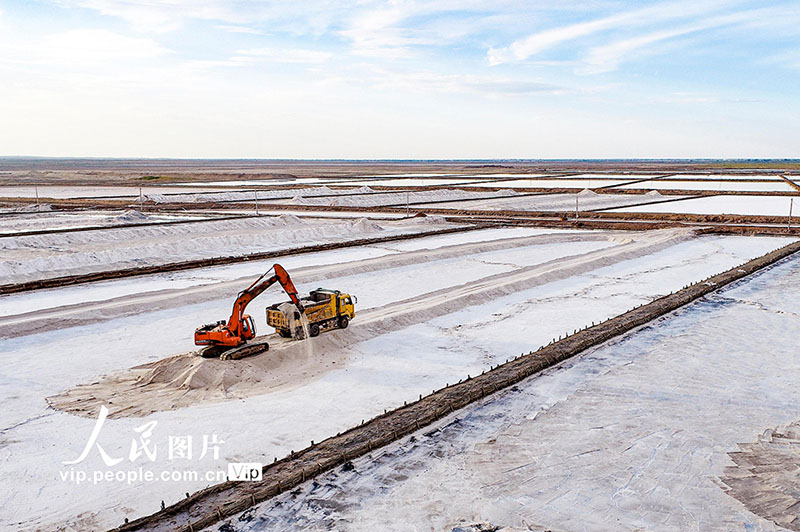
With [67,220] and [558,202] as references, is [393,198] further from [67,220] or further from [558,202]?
[67,220]

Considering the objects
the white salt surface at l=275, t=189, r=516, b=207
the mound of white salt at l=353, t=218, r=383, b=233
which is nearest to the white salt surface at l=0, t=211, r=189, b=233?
the mound of white salt at l=353, t=218, r=383, b=233

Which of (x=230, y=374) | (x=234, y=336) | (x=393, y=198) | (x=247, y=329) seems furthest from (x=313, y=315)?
(x=393, y=198)

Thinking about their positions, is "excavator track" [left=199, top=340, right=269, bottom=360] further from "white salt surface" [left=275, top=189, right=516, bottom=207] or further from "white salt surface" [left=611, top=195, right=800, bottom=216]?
"white salt surface" [left=611, top=195, right=800, bottom=216]

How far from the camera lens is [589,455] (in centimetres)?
878

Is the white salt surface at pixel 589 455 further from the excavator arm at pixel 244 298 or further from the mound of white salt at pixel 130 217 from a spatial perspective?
the mound of white salt at pixel 130 217

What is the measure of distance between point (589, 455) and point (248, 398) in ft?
17.5

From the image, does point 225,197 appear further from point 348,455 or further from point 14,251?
point 348,455

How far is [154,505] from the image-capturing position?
24.9ft

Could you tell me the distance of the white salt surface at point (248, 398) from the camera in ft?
26.0

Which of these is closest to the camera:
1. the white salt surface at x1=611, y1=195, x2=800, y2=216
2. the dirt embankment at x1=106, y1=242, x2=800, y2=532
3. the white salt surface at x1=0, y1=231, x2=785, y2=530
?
the dirt embankment at x1=106, y1=242, x2=800, y2=532

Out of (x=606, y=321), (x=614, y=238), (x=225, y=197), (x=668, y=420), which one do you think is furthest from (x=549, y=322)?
(x=225, y=197)

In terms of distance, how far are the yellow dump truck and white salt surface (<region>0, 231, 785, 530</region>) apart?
0.75m

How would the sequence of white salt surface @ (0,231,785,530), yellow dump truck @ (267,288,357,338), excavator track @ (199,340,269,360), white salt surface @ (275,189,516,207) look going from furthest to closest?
white salt surface @ (275,189,516,207)
yellow dump truck @ (267,288,357,338)
excavator track @ (199,340,269,360)
white salt surface @ (0,231,785,530)

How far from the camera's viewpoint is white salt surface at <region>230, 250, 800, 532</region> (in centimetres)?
737
